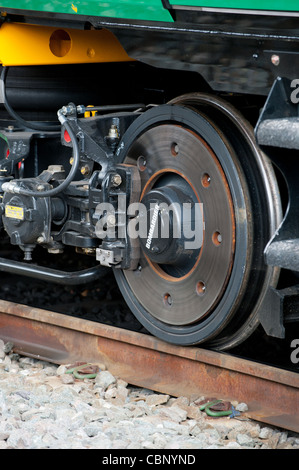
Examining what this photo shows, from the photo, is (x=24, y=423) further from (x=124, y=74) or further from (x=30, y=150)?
(x=124, y=74)

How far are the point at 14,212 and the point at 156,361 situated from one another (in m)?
1.08

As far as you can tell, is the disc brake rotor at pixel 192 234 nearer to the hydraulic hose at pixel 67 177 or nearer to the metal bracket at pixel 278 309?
the hydraulic hose at pixel 67 177

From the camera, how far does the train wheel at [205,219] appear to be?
434 cm

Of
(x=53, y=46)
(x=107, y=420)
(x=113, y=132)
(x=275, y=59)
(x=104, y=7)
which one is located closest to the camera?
(x=275, y=59)

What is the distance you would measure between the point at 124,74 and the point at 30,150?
675mm

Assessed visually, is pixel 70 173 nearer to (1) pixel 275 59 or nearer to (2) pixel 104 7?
(2) pixel 104 7

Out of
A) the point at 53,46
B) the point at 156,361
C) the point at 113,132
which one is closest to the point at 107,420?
the point at 156,361

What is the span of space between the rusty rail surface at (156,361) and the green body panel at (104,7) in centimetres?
157

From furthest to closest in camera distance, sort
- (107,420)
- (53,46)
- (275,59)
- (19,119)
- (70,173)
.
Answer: (19,119) < (53,46) < (70,173) < (107,420) < (275,59)

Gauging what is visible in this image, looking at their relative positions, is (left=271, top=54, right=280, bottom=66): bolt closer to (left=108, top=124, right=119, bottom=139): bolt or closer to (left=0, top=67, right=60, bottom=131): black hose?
(left=108, top=124, right=119, bottom=139): bolt

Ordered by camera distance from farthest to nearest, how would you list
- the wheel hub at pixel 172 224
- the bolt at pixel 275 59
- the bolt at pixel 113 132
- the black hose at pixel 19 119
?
1. the black hose at pixel 19 119
2. the bolt at pixel 113 132
3. the wheel hub at pixel 172 224
4. the bolt at pixel 275 59

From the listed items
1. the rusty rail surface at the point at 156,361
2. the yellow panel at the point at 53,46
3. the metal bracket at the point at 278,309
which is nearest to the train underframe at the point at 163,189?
the metal bracket at the point at 278,309

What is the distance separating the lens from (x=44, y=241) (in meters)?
5.24

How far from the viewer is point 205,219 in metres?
4.55
